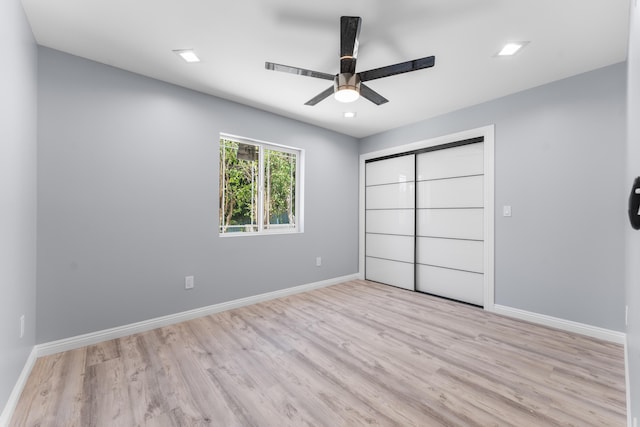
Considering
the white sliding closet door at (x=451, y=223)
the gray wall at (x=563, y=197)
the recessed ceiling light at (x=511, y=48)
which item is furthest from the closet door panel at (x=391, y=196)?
the recessed ceiling light at (x=511, y=48)

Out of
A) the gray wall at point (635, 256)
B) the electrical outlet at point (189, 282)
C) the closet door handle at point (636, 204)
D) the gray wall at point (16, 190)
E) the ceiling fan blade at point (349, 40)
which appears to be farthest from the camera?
the electrical outlet at point (189, 282)

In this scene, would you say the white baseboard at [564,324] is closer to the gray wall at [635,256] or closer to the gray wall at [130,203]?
the gray wall at [635,256]

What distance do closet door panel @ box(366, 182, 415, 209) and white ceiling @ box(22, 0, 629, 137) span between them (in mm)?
1549

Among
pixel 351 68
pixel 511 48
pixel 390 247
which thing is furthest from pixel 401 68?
pixel 390 247

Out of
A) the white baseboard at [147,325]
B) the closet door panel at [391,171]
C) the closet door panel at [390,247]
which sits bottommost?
the white baseboard at [147,325]

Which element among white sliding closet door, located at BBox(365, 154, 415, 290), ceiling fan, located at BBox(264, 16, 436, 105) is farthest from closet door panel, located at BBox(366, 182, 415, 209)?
ceiling fan, located at BBox(264, 16, 436, 105)

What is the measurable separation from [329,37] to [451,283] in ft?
10.6

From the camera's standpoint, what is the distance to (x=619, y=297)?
241cm

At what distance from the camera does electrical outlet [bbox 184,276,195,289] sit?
292 centimetres

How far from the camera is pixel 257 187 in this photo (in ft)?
12.1

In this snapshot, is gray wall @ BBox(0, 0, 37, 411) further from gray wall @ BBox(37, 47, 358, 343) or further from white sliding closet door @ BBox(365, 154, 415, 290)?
white sliding closet door @ BBox(365, 154, 415, 290)

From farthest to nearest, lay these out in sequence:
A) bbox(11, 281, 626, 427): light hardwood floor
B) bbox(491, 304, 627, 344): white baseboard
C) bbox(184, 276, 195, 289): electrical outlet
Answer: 1. bbox(184, 276, 195, 289): electrical outlet
2. bbox(491, 304, 627, 344): white baseboard
3. bbox(11, 281, 626, 427): light hardwood floor

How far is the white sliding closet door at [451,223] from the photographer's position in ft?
11.1

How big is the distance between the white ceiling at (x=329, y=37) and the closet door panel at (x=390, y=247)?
2.17 metres
